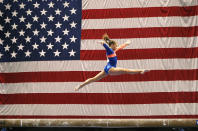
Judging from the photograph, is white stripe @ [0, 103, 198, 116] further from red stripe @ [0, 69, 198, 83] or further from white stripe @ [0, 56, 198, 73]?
white stripe @ [0, 56, 198, 73]

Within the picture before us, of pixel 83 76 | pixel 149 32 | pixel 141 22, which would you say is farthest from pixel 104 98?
pixel 141 22

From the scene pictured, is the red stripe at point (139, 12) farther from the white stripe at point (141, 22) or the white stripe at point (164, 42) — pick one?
the white stripe at point (164, 42)

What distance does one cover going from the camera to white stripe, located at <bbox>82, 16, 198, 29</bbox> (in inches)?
131

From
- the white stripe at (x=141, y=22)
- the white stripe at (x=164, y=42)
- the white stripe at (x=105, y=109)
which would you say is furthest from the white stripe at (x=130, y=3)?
the white stripe at (x=105, y=109)

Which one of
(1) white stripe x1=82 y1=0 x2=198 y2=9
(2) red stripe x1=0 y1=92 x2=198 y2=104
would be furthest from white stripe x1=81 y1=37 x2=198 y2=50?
(2) red stripe x1=0 y1=92 x2=198 y2=104

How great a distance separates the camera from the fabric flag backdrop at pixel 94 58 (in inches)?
129

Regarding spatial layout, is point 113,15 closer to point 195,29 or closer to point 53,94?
point 195,29

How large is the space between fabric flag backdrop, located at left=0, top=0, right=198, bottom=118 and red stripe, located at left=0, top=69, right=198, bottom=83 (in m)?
0.02

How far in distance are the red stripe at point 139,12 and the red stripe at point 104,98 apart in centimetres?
164

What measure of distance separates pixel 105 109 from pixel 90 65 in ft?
3.16

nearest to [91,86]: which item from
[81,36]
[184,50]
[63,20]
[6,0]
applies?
[81,36]

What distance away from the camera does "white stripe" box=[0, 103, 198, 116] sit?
325 cm

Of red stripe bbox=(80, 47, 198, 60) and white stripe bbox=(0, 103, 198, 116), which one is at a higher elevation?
red stripe bbox=(80, 47, 198, 60)

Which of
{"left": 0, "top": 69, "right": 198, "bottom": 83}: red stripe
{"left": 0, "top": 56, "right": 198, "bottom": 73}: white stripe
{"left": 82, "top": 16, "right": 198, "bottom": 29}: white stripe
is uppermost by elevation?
{"left": 82, "top": 16, "right": 198, "bottom": 29}: white stripe
